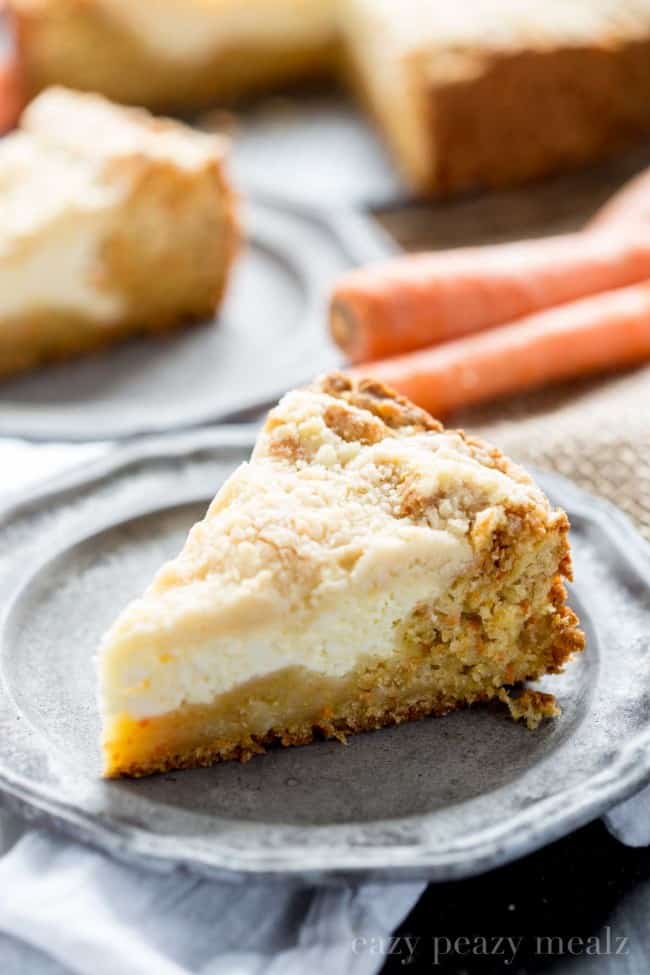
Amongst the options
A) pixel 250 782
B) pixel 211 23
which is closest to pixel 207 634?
pixel 250 782

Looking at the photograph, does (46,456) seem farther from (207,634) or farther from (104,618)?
(207,634)

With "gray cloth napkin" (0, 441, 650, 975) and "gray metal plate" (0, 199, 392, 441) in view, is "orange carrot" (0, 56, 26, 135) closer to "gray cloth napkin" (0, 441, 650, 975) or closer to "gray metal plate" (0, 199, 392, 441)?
"gray metal plate" (0, 199, 392, 441)

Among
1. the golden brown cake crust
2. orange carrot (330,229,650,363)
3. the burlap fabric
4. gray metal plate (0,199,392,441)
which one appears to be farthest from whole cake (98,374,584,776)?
the golden brown cake crust

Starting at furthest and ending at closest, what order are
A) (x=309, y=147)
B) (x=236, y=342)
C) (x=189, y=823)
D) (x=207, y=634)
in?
(x=309, y=147), (x=236, y=342), (x=207, y=634), (x=189, y=823)

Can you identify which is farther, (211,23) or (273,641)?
(211,23)

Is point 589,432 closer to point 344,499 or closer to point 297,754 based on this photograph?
point 344,499

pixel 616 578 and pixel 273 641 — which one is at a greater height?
pixel 273 641
